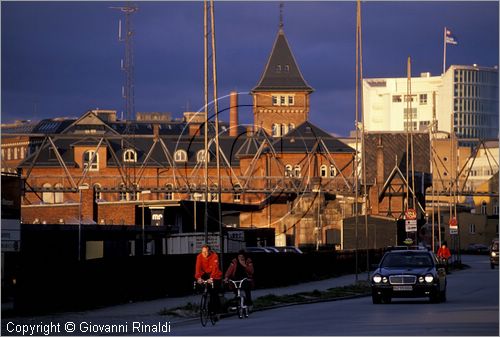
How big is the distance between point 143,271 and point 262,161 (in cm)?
10584

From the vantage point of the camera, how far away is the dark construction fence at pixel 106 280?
34.3 m

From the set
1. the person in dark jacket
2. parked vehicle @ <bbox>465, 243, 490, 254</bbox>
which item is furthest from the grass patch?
parked vehicle @ <bbox>465, 243, 490, 254</bbox>

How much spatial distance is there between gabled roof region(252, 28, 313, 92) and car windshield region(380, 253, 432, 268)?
5338 inches

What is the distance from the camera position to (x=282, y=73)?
175875mm

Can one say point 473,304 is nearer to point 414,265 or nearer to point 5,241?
point 414,265

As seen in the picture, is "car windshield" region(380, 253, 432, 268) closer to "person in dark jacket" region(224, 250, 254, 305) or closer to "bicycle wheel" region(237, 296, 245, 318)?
"person in dark jacket" region(224, 250, 254, 305)

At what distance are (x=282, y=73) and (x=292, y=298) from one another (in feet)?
439

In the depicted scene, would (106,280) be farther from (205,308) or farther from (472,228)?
(472,228)

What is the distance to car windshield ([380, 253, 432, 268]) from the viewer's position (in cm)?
3962

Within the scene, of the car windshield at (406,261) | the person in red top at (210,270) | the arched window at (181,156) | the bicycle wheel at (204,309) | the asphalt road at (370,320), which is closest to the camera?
the asphalt road at (370,320)

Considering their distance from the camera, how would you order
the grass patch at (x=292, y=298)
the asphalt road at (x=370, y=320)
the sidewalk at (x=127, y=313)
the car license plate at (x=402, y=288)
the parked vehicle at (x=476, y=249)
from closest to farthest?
the asphalt road at (x=370, y=320) → the sidewalk at (x=127, y=313) → the grass patch at (x=292, y=298) → the car license plate at (x=402, y=288) → the parked vehicle at (x=476, y=249)

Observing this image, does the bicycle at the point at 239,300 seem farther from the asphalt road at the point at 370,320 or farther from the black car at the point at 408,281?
the black car at the point at 408,281

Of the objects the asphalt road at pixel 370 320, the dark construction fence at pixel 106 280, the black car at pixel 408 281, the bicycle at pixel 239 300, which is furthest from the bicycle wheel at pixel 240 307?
the black car at pixel 408 281

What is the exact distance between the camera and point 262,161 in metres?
148
